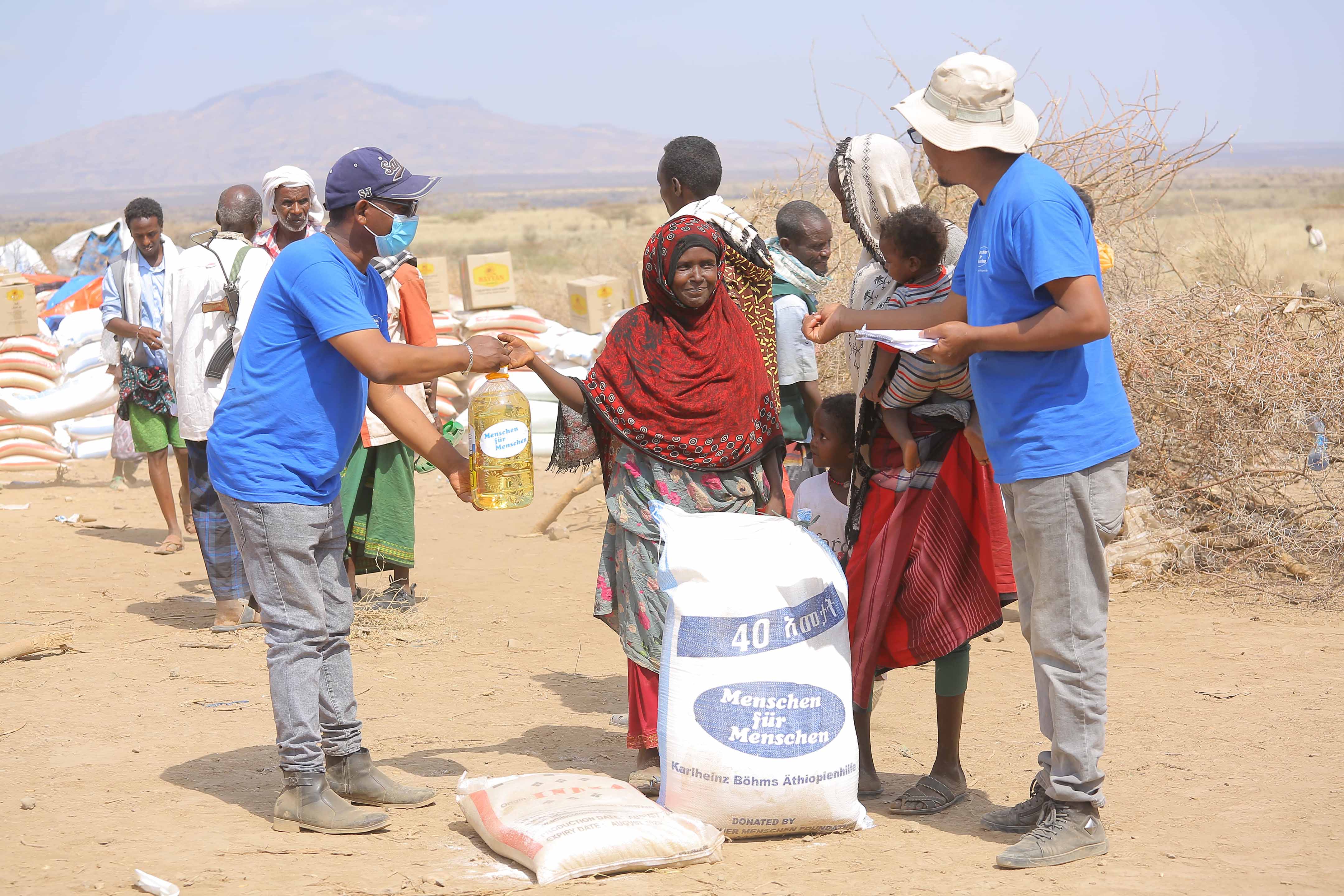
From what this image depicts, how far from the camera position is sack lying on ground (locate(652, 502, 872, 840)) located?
3396mm

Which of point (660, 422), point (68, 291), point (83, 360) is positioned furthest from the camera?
point (68, 291)

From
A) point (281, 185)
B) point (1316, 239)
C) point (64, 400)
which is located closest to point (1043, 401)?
point (281, 185)

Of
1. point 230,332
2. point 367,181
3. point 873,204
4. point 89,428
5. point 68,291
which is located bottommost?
point 89,428

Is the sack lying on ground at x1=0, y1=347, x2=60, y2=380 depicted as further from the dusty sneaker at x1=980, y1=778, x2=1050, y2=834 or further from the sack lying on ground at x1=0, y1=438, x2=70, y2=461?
the dusty sneaker at x1=980, y1=778, x2=1050, y2=834

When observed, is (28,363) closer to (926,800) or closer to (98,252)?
(98,252)

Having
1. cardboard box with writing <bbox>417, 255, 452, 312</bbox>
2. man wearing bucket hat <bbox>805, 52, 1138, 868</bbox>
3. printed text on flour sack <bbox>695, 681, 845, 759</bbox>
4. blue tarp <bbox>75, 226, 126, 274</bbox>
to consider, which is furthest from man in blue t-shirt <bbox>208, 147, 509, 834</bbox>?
blue tarp <bbox>75, 226, 126, 274</bbox>

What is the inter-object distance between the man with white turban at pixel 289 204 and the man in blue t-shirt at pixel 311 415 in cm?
224

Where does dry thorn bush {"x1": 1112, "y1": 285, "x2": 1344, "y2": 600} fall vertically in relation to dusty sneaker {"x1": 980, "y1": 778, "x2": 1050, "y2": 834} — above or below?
above

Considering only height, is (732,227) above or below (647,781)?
above

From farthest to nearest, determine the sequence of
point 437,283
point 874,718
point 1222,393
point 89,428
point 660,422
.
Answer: point 89,428 < point 437,283 < point 1222,393 < point 874,718 < point 660,422

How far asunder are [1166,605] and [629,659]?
12.2 feet

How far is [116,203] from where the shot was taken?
130 m

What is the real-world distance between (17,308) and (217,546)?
606 centimetres

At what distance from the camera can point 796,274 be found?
5.05m
